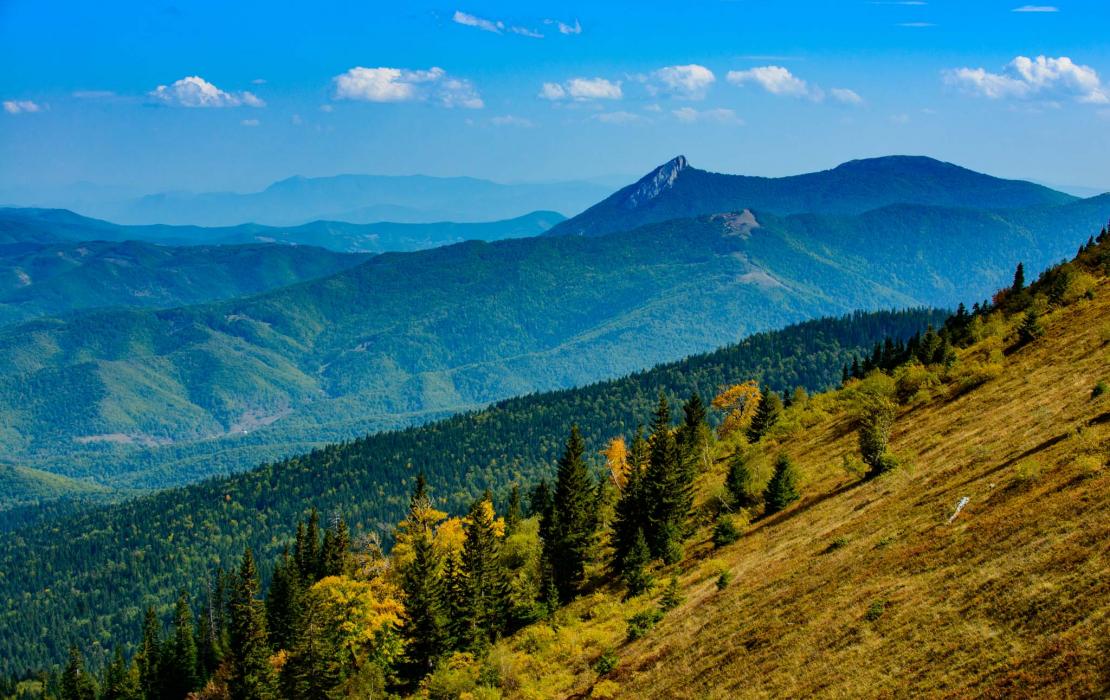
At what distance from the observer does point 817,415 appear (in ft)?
350

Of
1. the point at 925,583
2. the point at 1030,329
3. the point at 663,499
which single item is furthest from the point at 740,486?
the point at 925,583

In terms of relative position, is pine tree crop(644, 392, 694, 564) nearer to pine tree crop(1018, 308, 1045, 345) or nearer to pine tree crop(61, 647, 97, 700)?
pine tree crop(1018, 308, 1045, 345)

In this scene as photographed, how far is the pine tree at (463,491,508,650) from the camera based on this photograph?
77.0m

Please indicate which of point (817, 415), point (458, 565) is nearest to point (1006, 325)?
point (817, 415)

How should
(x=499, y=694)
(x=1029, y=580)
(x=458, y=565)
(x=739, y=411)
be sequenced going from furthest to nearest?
(x=739, y=411), (x=458, y=565), (x=499, y=694), (x=1029, y=580)

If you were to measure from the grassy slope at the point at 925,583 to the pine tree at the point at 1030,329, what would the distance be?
5.91 m

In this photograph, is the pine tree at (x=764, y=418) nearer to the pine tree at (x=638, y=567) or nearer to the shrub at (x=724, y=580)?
the pine tree at (x=638, y=567)

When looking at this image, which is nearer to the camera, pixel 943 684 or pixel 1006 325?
pixel 943 684

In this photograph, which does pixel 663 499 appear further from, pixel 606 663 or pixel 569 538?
pixel 606 663

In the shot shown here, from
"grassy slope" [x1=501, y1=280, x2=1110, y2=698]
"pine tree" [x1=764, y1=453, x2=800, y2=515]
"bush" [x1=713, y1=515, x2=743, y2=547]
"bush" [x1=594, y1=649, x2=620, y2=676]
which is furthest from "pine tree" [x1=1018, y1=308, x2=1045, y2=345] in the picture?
"bush" [x1=594, y1=649, x2=620, y2=676]

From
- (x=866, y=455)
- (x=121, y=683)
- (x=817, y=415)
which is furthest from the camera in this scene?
(x=121, y=683)

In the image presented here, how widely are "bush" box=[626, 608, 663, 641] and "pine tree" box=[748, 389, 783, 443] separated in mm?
53125

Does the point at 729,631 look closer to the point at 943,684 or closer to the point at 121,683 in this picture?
the point at 943,684

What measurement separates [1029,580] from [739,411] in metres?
101
